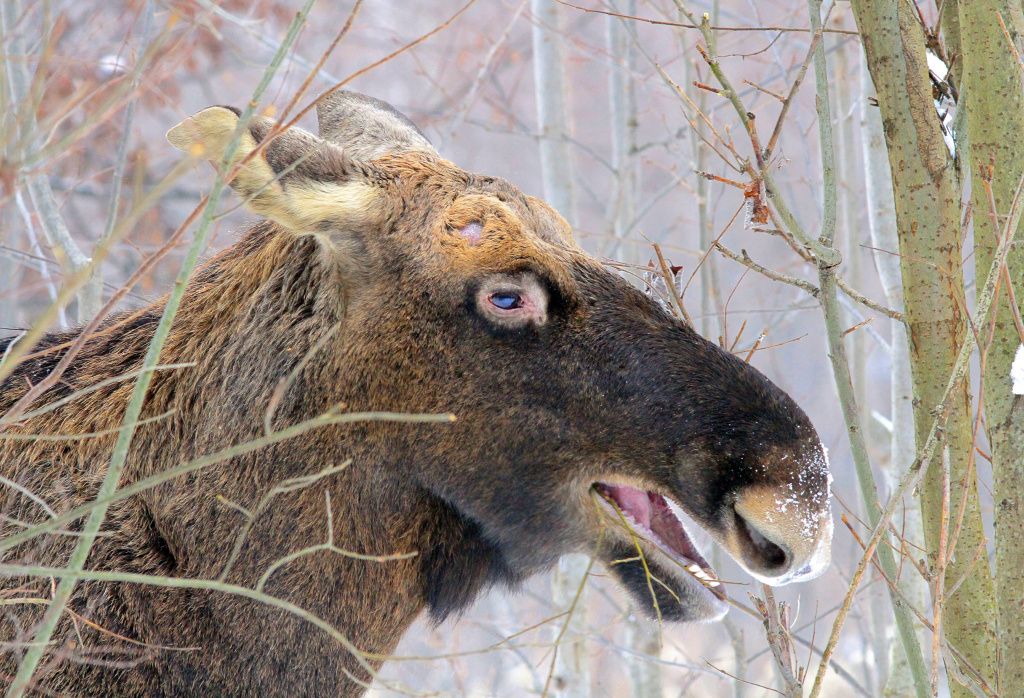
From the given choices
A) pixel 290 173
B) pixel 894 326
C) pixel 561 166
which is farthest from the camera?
pixel 561 166

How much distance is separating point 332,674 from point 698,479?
1297mm

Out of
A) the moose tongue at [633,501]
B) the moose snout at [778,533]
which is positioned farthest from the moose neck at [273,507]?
the moose snout at [778,533]

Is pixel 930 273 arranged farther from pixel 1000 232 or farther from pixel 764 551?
pixel 764 551

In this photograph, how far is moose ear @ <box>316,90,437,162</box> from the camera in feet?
13.7

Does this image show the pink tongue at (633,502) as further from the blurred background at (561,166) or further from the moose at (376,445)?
the blurred background at (561,166)

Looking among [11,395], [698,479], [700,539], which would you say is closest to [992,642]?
[698,479]

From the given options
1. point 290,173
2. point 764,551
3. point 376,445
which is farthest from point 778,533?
point 290,173

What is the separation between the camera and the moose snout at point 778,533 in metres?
3.12

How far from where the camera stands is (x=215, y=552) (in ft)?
11.4

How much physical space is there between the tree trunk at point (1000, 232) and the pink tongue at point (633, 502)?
1.02 m

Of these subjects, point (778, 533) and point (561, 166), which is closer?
point (778, 533)

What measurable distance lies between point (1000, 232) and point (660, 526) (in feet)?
4.38

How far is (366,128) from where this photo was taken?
14.3ft

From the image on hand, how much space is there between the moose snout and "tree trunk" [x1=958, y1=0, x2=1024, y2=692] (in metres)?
0.51
